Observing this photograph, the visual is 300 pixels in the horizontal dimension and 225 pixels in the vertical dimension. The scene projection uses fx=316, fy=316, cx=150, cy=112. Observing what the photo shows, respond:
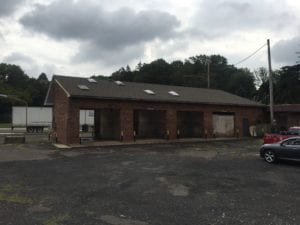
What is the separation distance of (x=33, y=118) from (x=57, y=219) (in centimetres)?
3543

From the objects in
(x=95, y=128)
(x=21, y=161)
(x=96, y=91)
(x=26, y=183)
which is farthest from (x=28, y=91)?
(x=26, y=183)

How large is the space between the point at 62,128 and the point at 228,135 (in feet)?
50.1

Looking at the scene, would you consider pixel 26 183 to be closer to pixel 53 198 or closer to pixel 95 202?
pixel 53 198

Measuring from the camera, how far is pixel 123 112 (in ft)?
78.7

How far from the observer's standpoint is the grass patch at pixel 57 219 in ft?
20.7

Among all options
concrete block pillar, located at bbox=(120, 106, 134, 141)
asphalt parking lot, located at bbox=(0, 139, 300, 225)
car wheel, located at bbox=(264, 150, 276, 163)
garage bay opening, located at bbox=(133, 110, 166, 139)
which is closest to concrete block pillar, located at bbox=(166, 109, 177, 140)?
garage bay opening, located at bbox=(133, 110, 166, 139)

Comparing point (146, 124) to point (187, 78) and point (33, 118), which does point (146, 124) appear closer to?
point (33, 118)

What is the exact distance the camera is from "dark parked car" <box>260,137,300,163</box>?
13964mm

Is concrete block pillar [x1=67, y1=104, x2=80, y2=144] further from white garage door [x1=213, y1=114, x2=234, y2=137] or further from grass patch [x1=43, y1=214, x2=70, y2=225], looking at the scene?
grass patch [x1=43, y1=214, x2=70, y2=225]

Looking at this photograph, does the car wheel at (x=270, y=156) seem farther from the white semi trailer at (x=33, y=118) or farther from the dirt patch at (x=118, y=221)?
the white semi trailer at (x=33, y=118)

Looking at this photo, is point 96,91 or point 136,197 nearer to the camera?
point 136,197

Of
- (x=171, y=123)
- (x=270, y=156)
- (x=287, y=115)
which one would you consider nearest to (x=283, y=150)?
(x=270, y=156)

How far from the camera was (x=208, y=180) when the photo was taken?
35.1 ft

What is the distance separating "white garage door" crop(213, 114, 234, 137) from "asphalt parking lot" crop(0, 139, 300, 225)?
13.9 m
